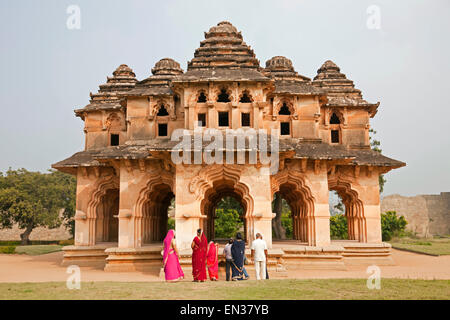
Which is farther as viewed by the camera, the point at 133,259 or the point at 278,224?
the point at 278,224

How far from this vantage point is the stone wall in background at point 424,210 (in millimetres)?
41719

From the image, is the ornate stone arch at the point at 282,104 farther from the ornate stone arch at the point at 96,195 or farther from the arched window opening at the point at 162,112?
the ornate stone arch at the point at 96,195

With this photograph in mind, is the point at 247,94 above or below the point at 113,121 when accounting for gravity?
below

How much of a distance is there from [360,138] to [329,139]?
1.57 m

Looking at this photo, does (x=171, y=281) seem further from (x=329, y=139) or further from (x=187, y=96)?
(x=329, y=139)

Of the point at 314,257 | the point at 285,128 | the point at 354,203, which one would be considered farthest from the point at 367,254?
the point at 285,128

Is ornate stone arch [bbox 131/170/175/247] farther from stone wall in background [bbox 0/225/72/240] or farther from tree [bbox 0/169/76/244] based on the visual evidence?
stone wall in background [bbox 0/225/72/240]

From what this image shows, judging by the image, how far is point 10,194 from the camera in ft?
114

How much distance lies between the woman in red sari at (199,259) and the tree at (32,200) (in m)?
28.6

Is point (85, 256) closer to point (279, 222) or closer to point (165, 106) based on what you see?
point (165, 106)

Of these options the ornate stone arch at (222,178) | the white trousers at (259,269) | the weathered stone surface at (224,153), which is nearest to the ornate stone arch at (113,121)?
the weathered stone surface at (224,153)

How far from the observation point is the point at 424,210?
42312 mm

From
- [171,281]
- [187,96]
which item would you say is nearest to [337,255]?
[171,281]

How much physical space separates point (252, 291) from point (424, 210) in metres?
40.2
